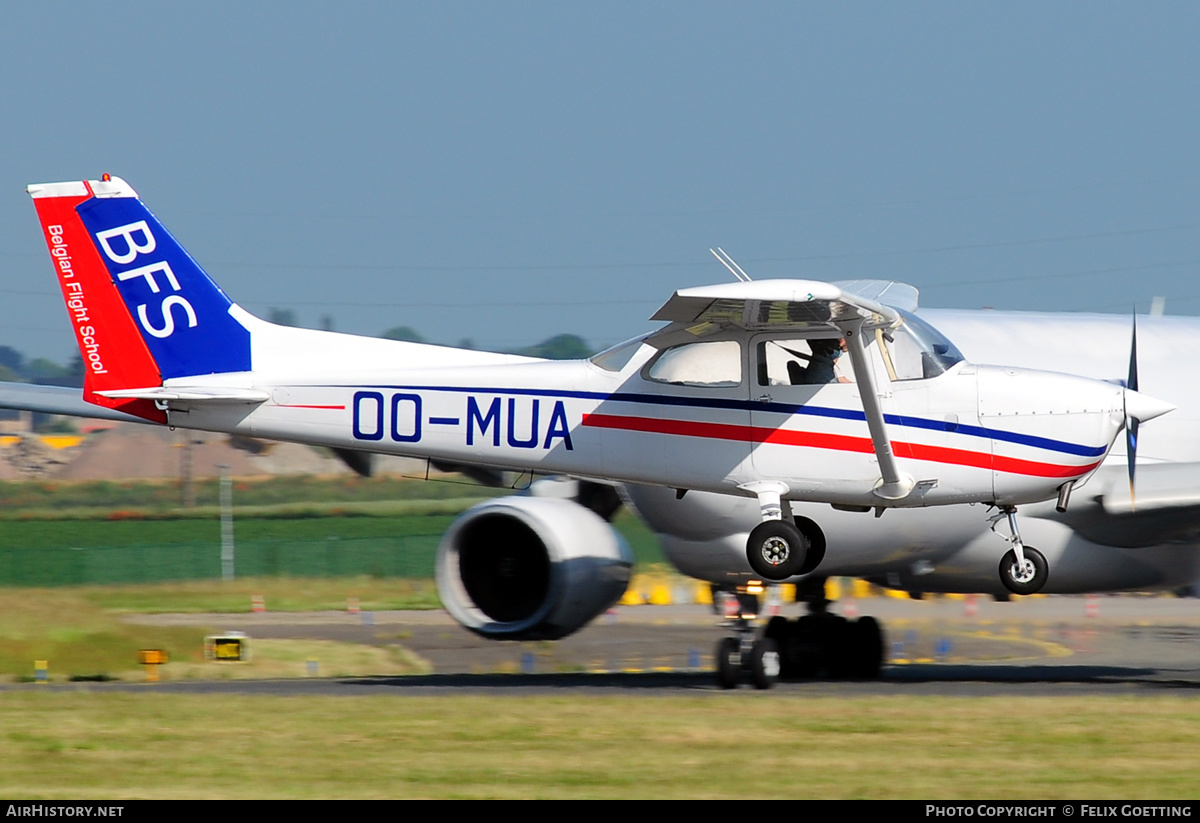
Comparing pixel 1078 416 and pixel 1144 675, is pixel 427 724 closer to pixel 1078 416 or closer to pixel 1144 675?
pixel 1078 416

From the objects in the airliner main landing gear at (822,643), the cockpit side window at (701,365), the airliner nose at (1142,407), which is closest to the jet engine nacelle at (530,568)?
the airliner main landing gear at (822,643)

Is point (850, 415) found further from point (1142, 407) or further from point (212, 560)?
point (212, 560)

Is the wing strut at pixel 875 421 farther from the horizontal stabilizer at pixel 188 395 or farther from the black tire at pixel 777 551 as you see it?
the horizontal stabilizer at pixel 188 395

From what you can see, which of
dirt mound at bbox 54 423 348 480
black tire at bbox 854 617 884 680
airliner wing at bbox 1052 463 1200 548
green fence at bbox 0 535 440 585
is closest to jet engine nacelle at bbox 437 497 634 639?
black tire at bbox 854 617 884 680

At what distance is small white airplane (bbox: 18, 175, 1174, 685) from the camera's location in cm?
1335

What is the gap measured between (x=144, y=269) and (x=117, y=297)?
340mm

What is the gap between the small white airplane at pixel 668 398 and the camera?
13.4 m

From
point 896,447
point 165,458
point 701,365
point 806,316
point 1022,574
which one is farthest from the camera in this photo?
point 165,458

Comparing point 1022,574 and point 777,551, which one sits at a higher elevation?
point 777,551

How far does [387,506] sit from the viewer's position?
37.3m

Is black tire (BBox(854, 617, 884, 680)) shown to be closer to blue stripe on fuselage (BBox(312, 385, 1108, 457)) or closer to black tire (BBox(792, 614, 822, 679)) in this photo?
black tire (BBox(792, 614, 822, 679))

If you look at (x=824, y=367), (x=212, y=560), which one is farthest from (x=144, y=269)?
(x=212, y=560)

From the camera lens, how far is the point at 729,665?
1481 centimetres

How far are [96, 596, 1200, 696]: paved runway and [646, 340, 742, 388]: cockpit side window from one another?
10.5ft
